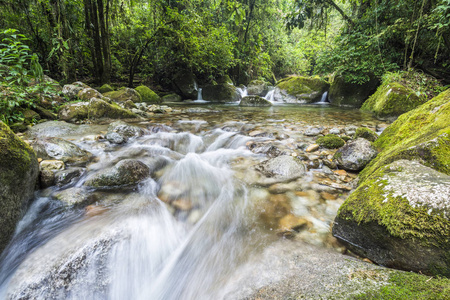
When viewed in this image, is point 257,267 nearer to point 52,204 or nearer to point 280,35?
point 52,204

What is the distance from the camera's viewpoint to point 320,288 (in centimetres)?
108

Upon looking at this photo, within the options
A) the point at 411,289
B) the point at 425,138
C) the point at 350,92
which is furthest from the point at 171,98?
the point at 411,289

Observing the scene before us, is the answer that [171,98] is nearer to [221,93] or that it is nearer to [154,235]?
[221,93]

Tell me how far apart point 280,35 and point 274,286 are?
74.0 ft

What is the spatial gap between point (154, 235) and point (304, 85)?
41.1 feet

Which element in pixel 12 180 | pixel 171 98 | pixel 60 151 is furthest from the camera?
pixel 171 98

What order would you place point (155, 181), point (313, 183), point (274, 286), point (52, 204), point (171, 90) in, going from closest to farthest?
point (274, 286) < point (52, 204) < point (313, 183) < point (155, 181) < point (171, 90)

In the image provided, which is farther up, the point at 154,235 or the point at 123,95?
the point at 123,95

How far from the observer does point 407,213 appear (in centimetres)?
120

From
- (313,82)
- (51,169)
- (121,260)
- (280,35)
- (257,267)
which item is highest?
(280,35)

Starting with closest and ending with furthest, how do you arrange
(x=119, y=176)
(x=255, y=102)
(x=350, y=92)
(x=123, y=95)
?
(x=119, y=176), (x=123, y=95), (x=350, y=92), (x=255, y=102)

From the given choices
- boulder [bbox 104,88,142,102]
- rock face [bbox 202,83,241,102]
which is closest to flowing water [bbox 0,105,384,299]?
boulder [bbox 104,88,142,102]

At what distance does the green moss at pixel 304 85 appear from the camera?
11408mm

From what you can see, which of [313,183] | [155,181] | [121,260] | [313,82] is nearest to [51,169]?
[155,181]
